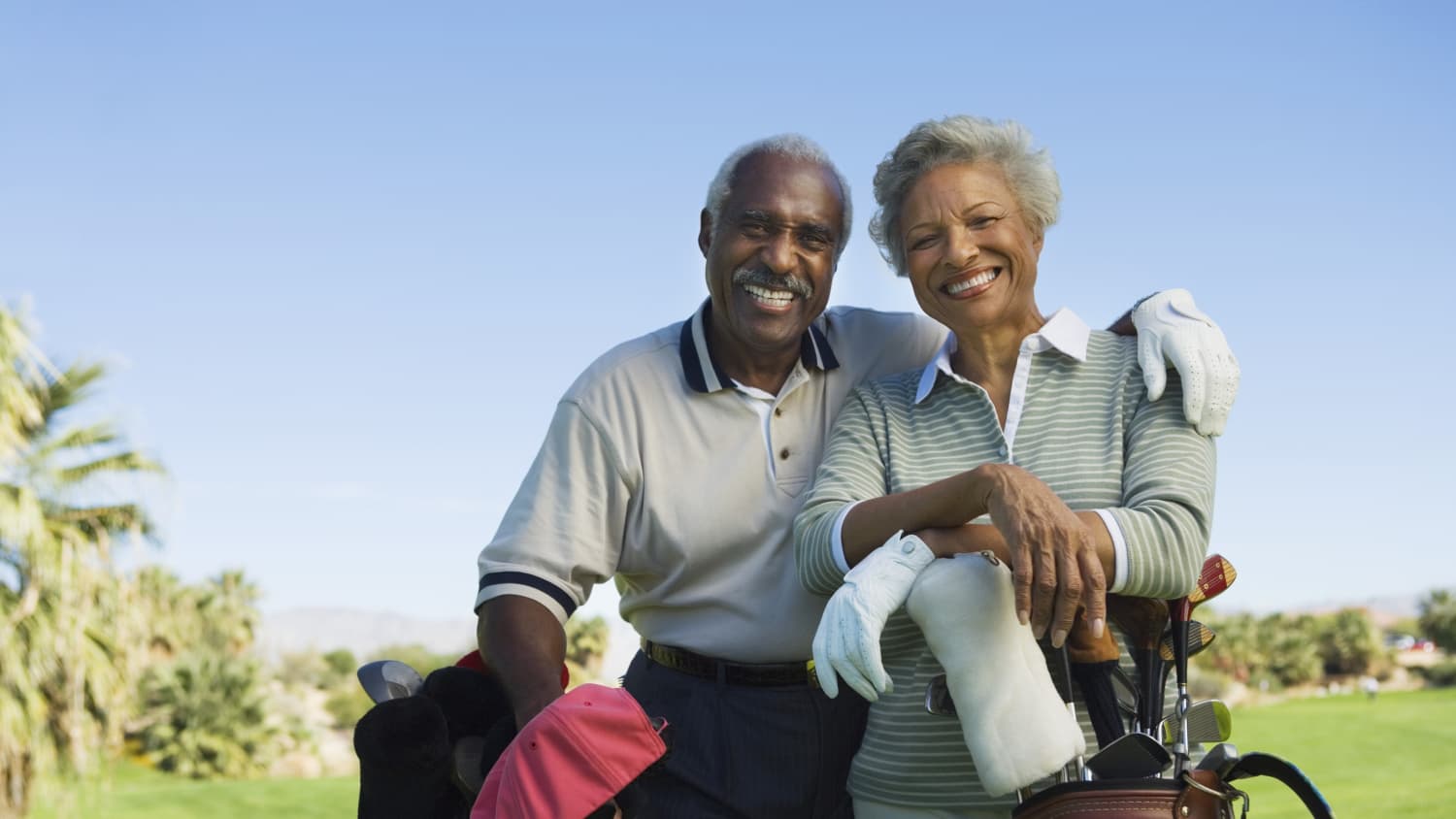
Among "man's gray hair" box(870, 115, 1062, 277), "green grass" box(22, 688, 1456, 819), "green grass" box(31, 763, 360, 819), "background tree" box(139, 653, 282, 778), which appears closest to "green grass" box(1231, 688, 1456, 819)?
"green grass" box(22, 688, 1456, 819)

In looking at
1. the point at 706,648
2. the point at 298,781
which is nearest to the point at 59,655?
the point at 298,781

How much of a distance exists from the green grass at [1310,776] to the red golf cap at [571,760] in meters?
14.0

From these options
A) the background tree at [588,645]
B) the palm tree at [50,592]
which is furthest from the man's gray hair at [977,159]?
the background tree at [588,645]

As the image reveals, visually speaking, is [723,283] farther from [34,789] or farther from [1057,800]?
[34,789]

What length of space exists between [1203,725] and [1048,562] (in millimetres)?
480

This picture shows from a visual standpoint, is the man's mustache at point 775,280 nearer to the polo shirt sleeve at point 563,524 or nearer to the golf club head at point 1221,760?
the polo shirt sleeve at point 563,524

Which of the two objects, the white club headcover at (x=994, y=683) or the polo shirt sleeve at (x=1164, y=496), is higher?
the polo shirt sleeve at (x=1164, y=496)

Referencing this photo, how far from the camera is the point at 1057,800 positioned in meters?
2.06

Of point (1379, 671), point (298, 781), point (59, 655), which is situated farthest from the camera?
point (1379, 671)

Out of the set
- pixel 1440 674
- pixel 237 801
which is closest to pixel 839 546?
pixel 237 801

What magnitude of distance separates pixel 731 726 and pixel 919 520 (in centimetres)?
94

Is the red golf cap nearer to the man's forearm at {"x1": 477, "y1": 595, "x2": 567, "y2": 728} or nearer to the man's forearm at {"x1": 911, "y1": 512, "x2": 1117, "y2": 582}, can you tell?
the man's forearm at {"x1": 477, "y1": 595, "x2": 567, "y2": 728}

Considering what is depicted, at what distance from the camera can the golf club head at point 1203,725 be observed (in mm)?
2291

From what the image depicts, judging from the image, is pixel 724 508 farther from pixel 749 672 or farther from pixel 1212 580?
pixel 1212 580
